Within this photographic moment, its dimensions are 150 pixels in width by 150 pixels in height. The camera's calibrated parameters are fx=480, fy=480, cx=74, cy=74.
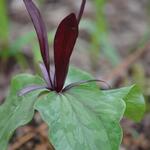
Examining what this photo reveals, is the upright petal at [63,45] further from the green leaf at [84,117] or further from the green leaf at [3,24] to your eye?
the green leaf at [3,24]

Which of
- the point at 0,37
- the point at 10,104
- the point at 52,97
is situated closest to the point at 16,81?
the point at 10,104

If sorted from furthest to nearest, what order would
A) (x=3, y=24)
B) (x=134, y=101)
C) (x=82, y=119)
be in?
(x=3, y=24) → (x=134, y=101) → (x=82, y=119)

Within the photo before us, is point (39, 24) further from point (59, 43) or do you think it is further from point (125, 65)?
point (125, 65)

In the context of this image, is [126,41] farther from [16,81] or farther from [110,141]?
[110,141]

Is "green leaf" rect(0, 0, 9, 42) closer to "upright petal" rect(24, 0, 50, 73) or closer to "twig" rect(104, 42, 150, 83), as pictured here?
Answer: "twig" rect(104, 42, 150, 83)

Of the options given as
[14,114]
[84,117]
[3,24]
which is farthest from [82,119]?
[3,24]

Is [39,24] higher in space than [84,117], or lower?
higher

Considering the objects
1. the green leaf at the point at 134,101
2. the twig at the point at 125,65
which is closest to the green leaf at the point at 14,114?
the green leaf at the point at 134,101
